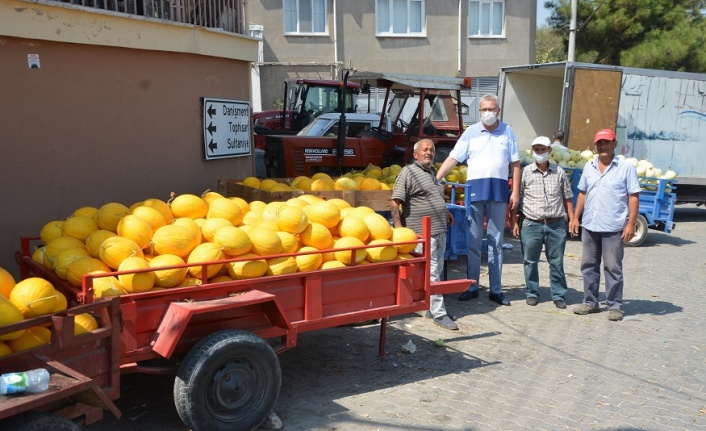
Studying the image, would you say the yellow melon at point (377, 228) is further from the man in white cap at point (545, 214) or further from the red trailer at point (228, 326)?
the man in white cap at point (545, 214)

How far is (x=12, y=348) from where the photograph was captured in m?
3.61

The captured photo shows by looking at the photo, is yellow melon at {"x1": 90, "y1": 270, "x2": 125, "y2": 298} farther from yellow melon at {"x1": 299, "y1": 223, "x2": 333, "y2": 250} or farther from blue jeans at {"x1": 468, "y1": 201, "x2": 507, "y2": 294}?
blue jeans at {"x1": 468, "y1": 201, "x2": 507, "y2": 294}

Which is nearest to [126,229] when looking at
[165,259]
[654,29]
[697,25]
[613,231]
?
[165,259]

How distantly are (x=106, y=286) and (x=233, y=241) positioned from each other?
89cm

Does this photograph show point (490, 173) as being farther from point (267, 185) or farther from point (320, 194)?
point (267, 185)

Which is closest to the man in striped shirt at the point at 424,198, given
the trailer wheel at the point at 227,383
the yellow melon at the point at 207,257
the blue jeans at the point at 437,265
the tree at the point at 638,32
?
the blue jeans at the point at 437,265

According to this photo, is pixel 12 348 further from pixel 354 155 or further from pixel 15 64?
pixel 354 155

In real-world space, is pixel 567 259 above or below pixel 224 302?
below

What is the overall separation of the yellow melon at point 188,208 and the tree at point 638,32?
71.6ft

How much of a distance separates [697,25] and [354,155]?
780 inches

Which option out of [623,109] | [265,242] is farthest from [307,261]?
[623,109]

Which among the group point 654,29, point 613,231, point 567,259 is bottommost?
point 567,259

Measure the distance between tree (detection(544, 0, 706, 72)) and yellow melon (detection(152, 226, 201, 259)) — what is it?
885 inches

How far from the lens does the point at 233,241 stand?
468 cm
